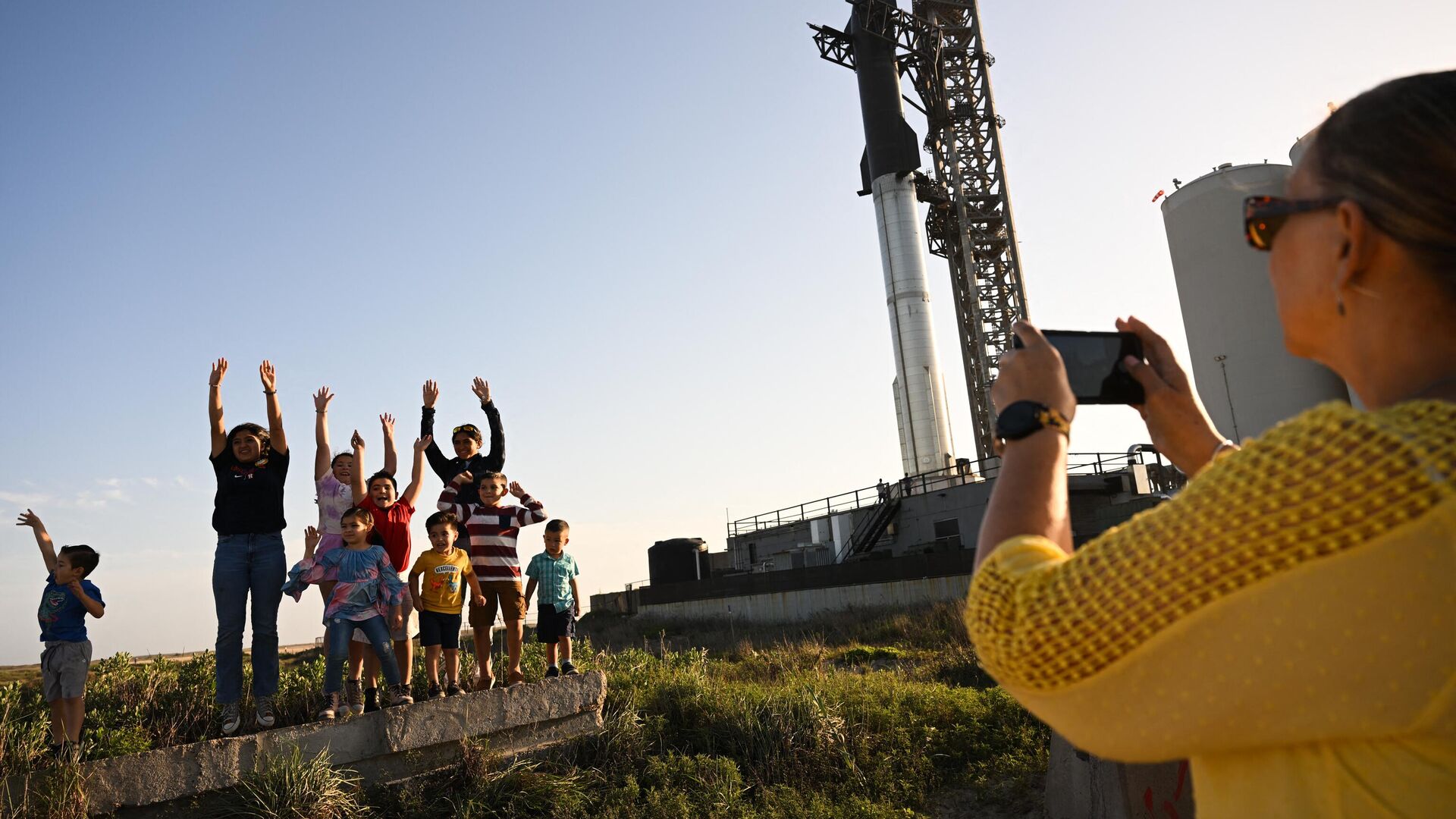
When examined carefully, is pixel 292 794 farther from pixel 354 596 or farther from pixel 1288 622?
pixel 1288 622

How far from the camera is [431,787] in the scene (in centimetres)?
693

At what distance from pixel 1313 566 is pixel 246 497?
23.5 ft

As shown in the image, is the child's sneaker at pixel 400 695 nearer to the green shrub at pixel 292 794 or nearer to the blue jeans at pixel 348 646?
the blue jeans at pixel 348 646

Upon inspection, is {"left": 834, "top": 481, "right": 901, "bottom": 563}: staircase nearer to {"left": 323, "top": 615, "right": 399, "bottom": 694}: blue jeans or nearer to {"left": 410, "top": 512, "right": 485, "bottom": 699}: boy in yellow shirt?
{"left": 410, "top": 512, "right": 485, "bottom": 699}: boy in yellow shirt

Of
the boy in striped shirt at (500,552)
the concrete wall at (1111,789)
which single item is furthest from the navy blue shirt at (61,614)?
the concrete wall at (1111,789)

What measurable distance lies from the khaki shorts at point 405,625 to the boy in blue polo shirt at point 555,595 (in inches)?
39.5

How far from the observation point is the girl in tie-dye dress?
6.85 m

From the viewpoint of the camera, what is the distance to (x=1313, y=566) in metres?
0.86

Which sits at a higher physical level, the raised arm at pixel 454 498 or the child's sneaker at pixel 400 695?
the raised arm at pixel 454 498

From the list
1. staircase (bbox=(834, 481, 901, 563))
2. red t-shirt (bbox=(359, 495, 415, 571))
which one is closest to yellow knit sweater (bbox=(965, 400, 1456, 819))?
red t-shirt (bbox=(359, 495, 415, 571))

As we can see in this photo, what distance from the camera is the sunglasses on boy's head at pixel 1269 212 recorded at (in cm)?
111

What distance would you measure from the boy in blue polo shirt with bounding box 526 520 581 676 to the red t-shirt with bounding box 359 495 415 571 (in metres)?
1.28

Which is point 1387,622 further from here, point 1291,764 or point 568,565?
point 568,565

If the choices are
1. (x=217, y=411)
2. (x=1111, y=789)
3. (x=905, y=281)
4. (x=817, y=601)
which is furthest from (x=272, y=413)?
(x=905, y=281)
